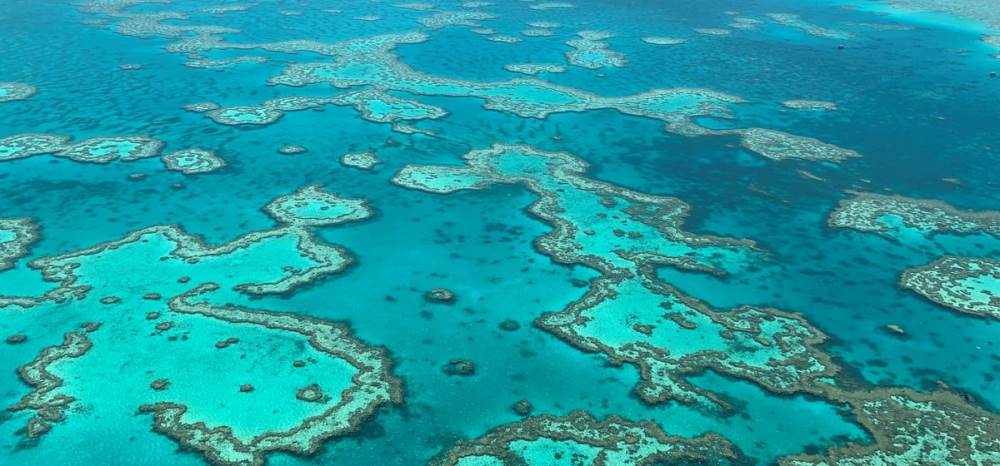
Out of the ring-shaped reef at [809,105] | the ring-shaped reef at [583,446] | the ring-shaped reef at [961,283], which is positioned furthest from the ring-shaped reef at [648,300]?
the ring-shaped reef at [809,105]

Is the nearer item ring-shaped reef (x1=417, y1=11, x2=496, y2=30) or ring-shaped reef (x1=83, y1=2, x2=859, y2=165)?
ring-shaped reef (x1=83, y1=2, x2=859, y2=165)

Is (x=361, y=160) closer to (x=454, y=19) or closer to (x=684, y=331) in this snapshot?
(x=684, y=331)

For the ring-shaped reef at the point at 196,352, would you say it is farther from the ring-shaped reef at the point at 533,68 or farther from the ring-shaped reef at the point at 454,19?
the ring-shaped reef at the point at 454,19

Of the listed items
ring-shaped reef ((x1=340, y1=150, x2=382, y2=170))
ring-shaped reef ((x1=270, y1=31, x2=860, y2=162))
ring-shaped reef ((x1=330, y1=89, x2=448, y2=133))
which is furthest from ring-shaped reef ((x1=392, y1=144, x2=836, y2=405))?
ring-shaped reef ((x1=270, y1=31, x2=860, y2=162))

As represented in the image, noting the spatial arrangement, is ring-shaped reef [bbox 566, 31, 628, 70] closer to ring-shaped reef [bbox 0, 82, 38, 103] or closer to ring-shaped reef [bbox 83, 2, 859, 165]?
ring-shaped reef [bbox 83, 2, 859, 165]

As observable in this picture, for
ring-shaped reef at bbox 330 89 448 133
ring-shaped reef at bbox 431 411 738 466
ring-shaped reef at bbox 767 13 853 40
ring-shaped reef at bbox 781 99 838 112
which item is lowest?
ring-shaped reef at bbox 431 411 738 466

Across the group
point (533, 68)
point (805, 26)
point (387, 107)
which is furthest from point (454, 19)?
point (805, 26)

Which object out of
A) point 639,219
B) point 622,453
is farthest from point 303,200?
point 622,453
